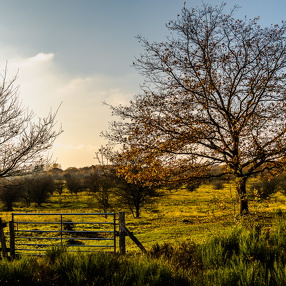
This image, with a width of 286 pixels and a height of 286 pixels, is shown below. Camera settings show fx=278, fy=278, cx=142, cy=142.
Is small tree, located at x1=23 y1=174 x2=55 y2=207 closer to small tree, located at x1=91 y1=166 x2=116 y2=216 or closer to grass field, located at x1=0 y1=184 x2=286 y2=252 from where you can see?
grass field, located at x1=0 y1=184 x2=286 y2=252

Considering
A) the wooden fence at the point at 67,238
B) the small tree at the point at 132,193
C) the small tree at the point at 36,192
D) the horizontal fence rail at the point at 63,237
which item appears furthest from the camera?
the small tree at the point at 36,192

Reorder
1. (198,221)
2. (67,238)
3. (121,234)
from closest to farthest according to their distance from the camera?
(121,234)
(67,238)
(198,221)

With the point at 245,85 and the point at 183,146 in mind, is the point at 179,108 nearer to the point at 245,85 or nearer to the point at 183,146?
the point at 183,146

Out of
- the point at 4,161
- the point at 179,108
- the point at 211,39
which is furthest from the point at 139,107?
the point at 4,161

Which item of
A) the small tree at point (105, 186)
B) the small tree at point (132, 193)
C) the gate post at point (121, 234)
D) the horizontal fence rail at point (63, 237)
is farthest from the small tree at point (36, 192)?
the gate post at point (121, 234)

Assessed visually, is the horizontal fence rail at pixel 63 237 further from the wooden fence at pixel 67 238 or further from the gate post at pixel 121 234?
the gate post at pixel 121 234

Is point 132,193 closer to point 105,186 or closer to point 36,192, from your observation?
point 105,186

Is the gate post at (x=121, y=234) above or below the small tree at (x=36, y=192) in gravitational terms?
above

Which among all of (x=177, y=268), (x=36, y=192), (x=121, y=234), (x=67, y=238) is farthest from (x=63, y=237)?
(x=36, y=192)

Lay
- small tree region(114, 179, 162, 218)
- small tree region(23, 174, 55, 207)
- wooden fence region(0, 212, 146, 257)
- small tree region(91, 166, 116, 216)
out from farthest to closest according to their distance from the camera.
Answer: small tree region(23, 174, 55, 207), small tree region(91, 166, 116, 216), small tree region(114, 179, 162, 218), wooden fence region(0, 212, 146, 257)

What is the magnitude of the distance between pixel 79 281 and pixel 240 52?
16.5 m

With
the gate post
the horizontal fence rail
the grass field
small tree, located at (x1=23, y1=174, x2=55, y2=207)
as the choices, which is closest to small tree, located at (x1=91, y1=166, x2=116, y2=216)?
the grass field

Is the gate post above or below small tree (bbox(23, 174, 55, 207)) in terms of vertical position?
above

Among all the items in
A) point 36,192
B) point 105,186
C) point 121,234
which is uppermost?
point 105,186
